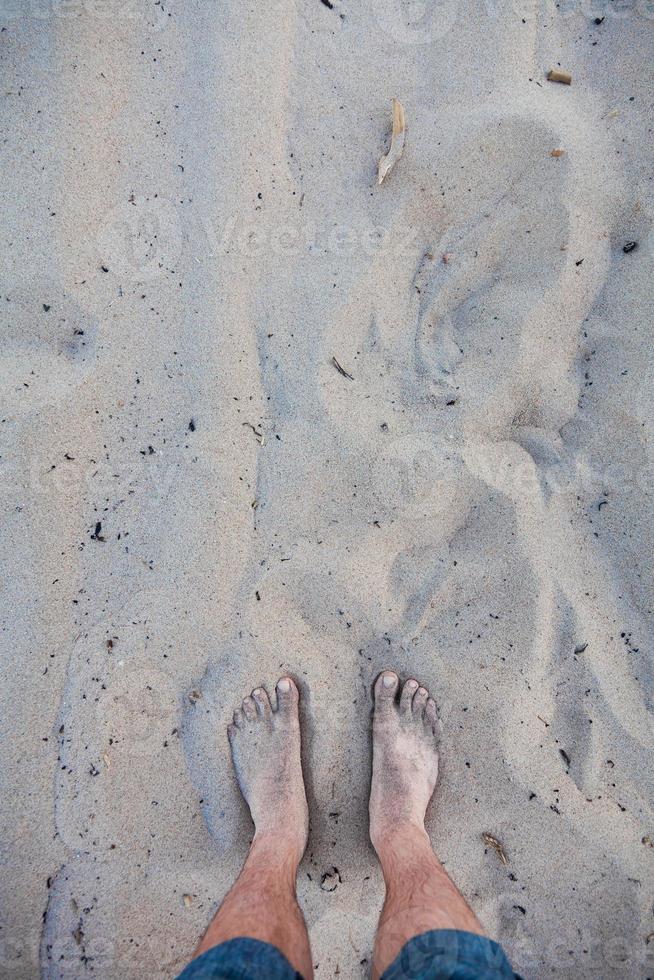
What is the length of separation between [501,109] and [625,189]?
19.3 inches

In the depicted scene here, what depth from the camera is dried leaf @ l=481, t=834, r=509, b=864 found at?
1.80 m

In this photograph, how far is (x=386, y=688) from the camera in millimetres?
1859

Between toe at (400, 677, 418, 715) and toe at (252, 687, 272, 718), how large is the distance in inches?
17.2

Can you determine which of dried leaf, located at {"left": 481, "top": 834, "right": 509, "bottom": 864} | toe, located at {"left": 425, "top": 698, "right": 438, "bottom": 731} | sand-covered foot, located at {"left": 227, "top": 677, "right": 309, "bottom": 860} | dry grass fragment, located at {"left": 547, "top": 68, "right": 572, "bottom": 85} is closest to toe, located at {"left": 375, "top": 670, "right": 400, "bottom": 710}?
toe, located at {"left": 425, "top": 698, "right": 438, "bottom": 731}

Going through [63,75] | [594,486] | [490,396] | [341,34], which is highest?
[341,34]

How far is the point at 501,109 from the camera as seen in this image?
73.6 inches

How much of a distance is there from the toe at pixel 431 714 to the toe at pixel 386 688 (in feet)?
0.40

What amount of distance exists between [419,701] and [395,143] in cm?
182

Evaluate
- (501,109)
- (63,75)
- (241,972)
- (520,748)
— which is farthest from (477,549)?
(63,75)

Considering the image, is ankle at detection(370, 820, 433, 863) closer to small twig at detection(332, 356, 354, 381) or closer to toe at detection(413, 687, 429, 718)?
toe at detection(413, 687, 429, 718)

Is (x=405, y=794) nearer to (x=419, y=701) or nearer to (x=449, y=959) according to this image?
(x=419, y=701)

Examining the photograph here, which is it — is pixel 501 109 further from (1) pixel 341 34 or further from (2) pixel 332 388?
(2) pixel 332 388
